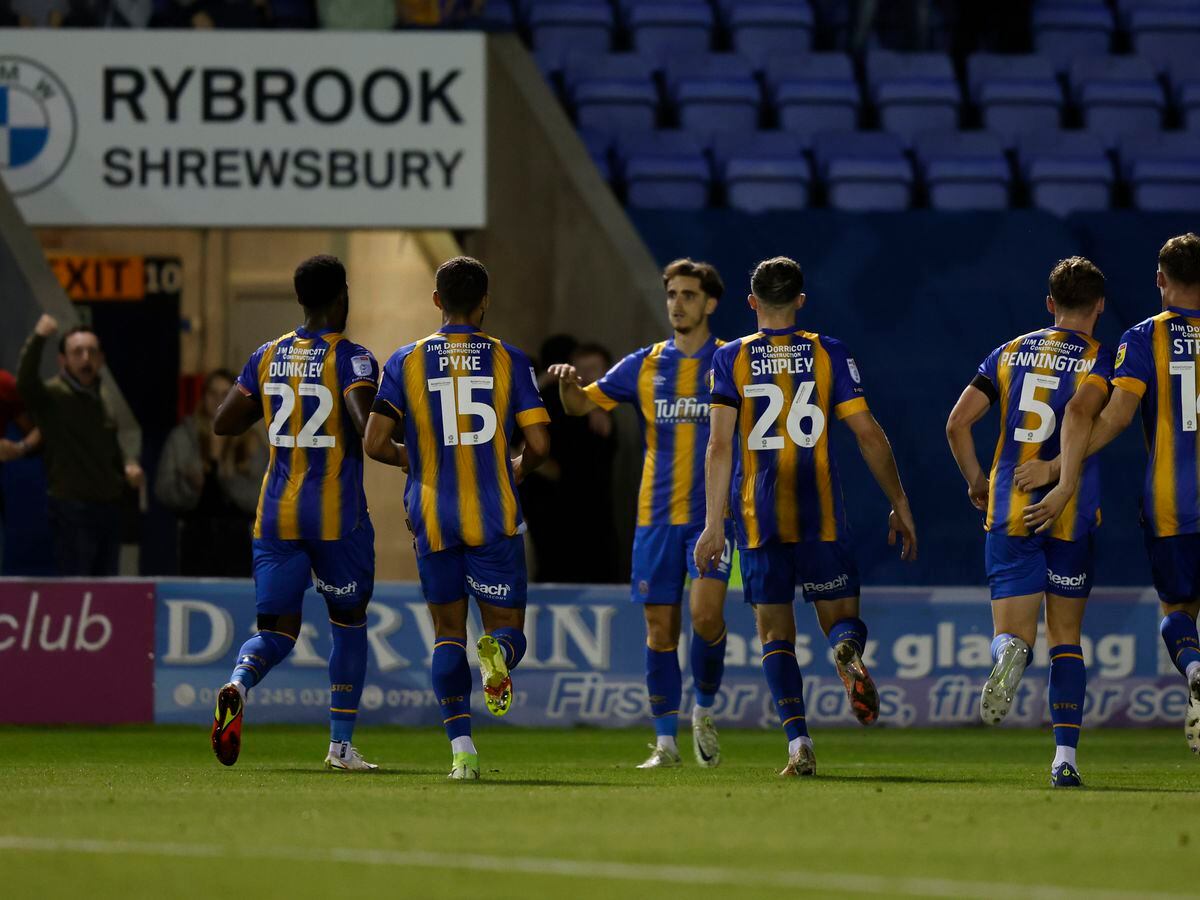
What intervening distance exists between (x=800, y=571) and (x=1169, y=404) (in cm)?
162

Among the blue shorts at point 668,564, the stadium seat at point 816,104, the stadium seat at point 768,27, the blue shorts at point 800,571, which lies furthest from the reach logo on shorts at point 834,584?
the stadium seat at point 768,27

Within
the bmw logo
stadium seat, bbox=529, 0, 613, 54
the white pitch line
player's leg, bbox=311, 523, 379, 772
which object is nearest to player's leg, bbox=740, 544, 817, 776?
player's leg, bbox=311, 523, 379, 772

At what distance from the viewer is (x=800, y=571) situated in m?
8.94

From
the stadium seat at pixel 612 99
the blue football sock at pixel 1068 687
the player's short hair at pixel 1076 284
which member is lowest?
the blue football sock at pixel 1068 687

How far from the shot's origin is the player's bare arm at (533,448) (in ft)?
28.3

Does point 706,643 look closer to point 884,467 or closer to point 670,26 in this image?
point 884,467

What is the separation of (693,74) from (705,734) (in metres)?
9.58

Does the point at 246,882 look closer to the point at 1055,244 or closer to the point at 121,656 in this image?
the point at 121,656

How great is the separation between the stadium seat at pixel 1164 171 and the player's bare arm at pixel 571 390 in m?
8.71

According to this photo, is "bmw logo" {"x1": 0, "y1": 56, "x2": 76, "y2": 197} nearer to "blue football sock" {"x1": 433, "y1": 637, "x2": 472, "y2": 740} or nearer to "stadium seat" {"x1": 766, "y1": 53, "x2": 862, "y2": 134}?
"stadium seat" {"x1": 766, "y1": 53, "x2": 862, "y2": 134}

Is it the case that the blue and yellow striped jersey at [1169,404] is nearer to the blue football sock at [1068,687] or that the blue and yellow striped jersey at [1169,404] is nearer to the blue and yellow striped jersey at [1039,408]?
the blue and yellow striped jersey at [1039,408]

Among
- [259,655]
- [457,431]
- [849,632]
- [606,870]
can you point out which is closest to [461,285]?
[457,431]

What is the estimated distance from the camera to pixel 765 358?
352 inches

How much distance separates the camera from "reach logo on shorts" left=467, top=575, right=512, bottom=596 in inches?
336
